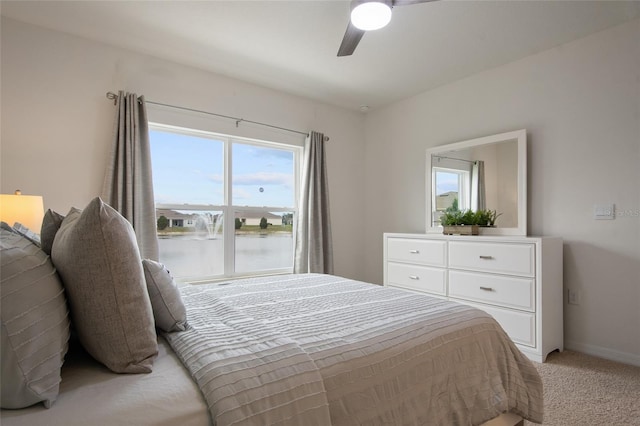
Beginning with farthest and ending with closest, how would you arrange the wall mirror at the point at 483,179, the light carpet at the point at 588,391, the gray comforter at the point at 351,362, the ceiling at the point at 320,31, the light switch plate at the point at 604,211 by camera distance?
the wall mirror at the point at 483,179 → the light switch plate at the point at 604,211 → the ceiling at the point at 320,31 → the light carpet at the point at 588,391 → the gray comforter at the point at 351,362

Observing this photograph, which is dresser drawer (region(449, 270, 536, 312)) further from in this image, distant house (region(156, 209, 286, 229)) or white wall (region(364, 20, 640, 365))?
distant house (region(156, 209, 286, 229))

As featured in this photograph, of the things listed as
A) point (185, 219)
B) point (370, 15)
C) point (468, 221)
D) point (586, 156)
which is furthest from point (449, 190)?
point (185, 219)

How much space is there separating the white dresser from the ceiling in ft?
5.41

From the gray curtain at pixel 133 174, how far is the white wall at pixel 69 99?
145mm

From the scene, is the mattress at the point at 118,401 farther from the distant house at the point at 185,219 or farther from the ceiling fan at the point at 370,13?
the distant house at the point at 185,219

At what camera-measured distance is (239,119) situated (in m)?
3.51

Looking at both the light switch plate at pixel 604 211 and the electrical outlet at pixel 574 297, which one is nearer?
the light switch plate at pixel 604 211

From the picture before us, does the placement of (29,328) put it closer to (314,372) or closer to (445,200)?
(314,372)

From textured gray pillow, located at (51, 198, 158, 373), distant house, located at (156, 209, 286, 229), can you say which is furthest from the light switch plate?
textured gray pillow, located at (51, 198, 158, 373)

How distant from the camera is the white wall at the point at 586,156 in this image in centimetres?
251

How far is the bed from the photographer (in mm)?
797

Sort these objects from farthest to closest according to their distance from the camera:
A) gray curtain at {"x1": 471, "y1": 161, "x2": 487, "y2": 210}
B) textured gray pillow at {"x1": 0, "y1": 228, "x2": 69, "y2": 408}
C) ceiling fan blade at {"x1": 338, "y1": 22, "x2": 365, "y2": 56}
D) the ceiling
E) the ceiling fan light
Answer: gray curtain at {"x1": 471, "y1": 161, "x2": 487, "y2": 210}, the ceiling, ceiling fan blade at {"x1": 338, "y1": 22, "x2": 365, "y2": 56}, the ceiling fan light, textured gray pillow at {"x1": 0, "y1": 228, "x2": 69, "y2": 408}

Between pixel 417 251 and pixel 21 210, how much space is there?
10.2ft

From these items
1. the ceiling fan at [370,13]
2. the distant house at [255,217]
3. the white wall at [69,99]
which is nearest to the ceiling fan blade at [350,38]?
the ceiling fan at [370,13]
